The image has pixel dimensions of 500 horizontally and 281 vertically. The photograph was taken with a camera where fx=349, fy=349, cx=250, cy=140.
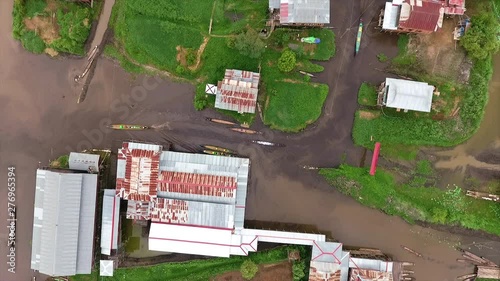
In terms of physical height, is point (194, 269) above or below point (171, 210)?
below

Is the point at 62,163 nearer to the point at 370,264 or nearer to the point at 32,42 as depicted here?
the point at 32,42

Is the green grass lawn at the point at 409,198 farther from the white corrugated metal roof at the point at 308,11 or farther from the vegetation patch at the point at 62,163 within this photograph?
the vegetation patch at the point at 62,163

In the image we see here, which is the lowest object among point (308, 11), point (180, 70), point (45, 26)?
point (180, 70)

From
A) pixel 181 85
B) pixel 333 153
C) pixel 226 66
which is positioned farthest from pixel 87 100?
pixel 333 153

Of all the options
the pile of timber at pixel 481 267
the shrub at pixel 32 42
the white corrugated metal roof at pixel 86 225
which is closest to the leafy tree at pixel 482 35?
the pile of timber at pixel 481 267

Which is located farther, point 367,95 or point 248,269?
point 367,95

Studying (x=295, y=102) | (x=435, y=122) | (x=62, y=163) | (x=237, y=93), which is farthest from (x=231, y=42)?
(x=435, y=122)

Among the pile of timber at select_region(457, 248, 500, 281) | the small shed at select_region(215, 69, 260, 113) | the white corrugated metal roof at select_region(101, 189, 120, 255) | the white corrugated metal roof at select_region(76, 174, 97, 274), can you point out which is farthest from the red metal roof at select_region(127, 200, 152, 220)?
the pile of timber at select_region(457, 248, 500, 281)

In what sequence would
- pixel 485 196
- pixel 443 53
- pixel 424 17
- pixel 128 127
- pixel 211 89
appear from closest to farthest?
pixel 424 17 → pixel 211 89 → pixel 485 196 → pixel 443 53 → pixel 128 127
